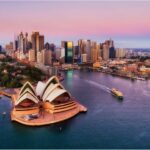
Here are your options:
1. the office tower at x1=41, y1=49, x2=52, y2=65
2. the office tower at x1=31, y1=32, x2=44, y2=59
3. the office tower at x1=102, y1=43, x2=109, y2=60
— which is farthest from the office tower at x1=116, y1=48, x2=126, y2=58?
the office tower at x1=41, y1=49, x2=52, y2=65

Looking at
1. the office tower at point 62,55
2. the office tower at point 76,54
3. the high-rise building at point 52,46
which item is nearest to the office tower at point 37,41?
the office tower at point 62,55

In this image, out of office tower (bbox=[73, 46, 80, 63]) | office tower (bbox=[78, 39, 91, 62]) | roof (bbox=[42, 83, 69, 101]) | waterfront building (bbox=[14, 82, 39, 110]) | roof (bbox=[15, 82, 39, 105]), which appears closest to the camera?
waterfront building (bbox=[14, 82, 39, 110])

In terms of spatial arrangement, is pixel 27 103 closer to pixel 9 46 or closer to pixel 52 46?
pixel 52 46

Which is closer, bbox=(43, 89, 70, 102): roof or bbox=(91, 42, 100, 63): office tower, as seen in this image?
bbox=(43, 89, 70, 102): roof

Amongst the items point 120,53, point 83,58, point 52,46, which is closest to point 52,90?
point 83,58

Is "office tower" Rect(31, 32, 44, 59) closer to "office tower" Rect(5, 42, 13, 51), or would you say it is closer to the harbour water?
"office tower" Rect(5, 42, 13, 51)

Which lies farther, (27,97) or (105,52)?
(105,52)

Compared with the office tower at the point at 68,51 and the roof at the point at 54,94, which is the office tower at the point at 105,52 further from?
the roof at the point at 54,94

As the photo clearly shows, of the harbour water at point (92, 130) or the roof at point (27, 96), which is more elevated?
the roof at point (27, 96)
